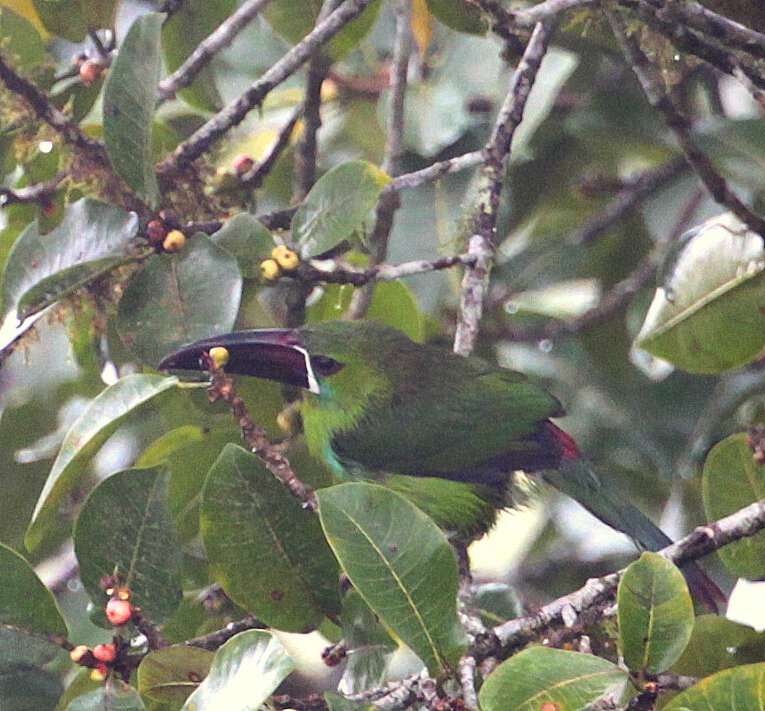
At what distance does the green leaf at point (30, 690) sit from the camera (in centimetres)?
202

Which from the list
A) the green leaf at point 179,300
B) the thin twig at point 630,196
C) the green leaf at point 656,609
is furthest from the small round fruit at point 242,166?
the green leaf at point 656,609

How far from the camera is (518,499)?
9.38 feet

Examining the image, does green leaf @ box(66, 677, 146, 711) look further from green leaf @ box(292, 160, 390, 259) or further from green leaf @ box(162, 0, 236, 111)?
green leaf @ box(162, 0, 236, 111)

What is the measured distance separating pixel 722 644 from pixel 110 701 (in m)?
0.88

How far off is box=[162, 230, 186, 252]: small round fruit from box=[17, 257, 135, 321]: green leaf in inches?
3.3

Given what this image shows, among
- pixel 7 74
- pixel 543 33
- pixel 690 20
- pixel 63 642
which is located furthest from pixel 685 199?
pixel 63 642

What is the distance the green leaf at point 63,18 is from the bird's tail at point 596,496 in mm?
1251

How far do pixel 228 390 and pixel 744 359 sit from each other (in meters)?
1.04

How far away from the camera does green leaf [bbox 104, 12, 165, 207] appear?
229cm

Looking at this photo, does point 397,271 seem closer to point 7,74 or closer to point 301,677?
point 7,74

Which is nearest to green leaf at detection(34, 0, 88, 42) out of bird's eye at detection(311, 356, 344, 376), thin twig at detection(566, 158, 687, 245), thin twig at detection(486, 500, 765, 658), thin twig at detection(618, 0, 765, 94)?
bird's eye at detection(311, 356, 344, 376)

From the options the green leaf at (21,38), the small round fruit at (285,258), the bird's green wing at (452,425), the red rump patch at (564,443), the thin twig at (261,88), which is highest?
the green leaf at (21,38)

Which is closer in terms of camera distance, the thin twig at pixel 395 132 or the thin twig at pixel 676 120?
the thin twig at pixel 676 120

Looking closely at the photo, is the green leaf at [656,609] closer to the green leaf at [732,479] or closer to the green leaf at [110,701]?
the green leaf at [732,479]
